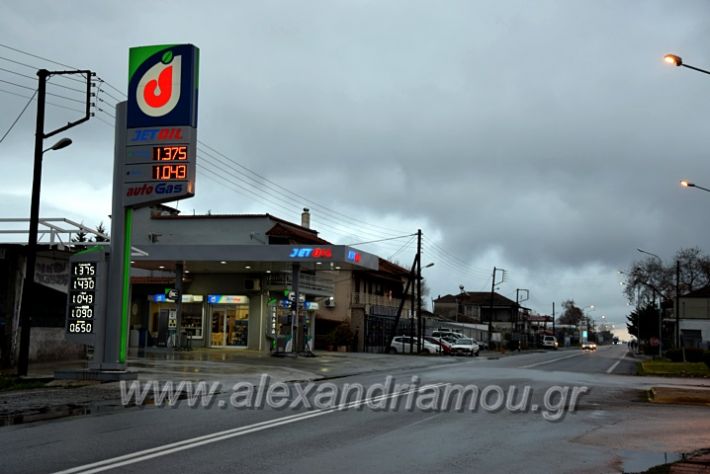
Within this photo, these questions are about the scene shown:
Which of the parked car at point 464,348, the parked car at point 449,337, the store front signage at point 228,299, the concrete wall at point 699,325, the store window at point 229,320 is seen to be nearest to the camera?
the store front signage at point 228,299

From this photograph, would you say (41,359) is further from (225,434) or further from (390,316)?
(390,316)

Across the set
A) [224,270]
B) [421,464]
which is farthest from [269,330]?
[421,464]

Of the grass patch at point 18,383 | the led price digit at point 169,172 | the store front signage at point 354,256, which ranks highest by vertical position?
the led price digit at point 169,172

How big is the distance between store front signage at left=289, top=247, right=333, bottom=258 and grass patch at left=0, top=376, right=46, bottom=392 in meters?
17.3

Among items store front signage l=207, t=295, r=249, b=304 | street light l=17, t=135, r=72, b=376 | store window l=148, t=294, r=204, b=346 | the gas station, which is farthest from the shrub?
street light l=17, t=135, r=72, b=376

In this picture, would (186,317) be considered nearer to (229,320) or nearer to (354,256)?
(229,320)

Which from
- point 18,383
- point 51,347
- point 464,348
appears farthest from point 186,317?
point 18,383

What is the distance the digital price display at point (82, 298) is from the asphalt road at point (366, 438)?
6926mm

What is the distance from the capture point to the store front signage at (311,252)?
35469 millimetres

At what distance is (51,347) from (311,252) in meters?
12.6

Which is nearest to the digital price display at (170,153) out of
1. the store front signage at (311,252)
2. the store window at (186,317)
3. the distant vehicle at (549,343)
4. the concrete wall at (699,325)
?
the store front signage at (311,252)

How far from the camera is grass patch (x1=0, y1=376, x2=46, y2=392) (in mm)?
18100

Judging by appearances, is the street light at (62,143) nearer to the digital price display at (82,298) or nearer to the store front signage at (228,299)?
the digital price display at (82,298)

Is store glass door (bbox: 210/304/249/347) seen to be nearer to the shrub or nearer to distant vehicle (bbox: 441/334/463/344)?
distant vehicle (bbox: 441/334/463/344)
